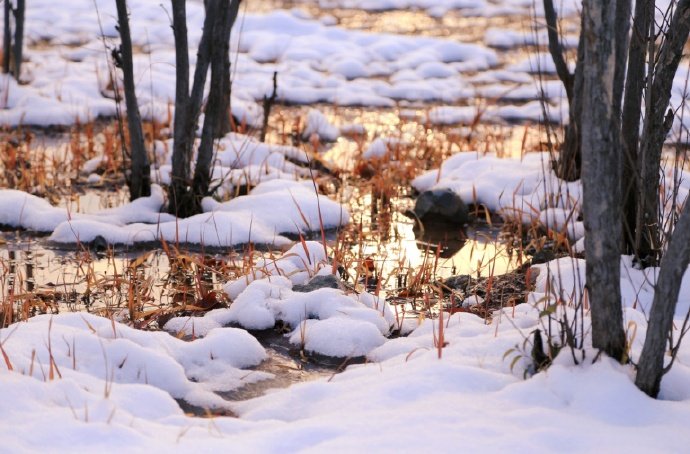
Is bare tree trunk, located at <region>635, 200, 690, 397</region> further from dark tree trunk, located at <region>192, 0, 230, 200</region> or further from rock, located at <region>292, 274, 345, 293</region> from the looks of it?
dark tree trunk, located at <region>192, 0, 230, 200</region>

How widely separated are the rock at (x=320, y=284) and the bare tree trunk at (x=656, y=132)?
1.53 m

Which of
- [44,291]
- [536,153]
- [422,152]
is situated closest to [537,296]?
[44,291]

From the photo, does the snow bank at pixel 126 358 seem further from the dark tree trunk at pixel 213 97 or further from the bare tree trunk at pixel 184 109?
the dark tree trunk at pixel 213 97

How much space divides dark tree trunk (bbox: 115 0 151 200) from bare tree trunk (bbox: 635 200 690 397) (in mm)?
3687

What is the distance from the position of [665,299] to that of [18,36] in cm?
819

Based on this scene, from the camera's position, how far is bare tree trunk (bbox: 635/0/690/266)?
387 cm

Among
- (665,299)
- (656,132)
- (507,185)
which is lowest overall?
(507,185)

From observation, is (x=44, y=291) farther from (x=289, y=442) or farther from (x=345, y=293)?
(x=289, y=442)

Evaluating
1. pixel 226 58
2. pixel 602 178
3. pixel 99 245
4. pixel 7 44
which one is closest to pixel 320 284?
pixel 99 245

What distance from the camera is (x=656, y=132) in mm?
4090

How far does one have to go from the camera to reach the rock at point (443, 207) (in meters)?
6.20

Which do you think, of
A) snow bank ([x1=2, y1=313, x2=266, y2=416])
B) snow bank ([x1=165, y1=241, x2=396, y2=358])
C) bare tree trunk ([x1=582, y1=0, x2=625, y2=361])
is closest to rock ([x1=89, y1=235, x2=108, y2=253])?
snow bank ([x1=165, y1=241, x2=396, y2=358])

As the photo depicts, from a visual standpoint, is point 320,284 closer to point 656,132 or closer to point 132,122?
point 656,132

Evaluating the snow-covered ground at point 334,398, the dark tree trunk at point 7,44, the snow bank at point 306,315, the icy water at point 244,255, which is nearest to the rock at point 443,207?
the icy water at point 244,255
